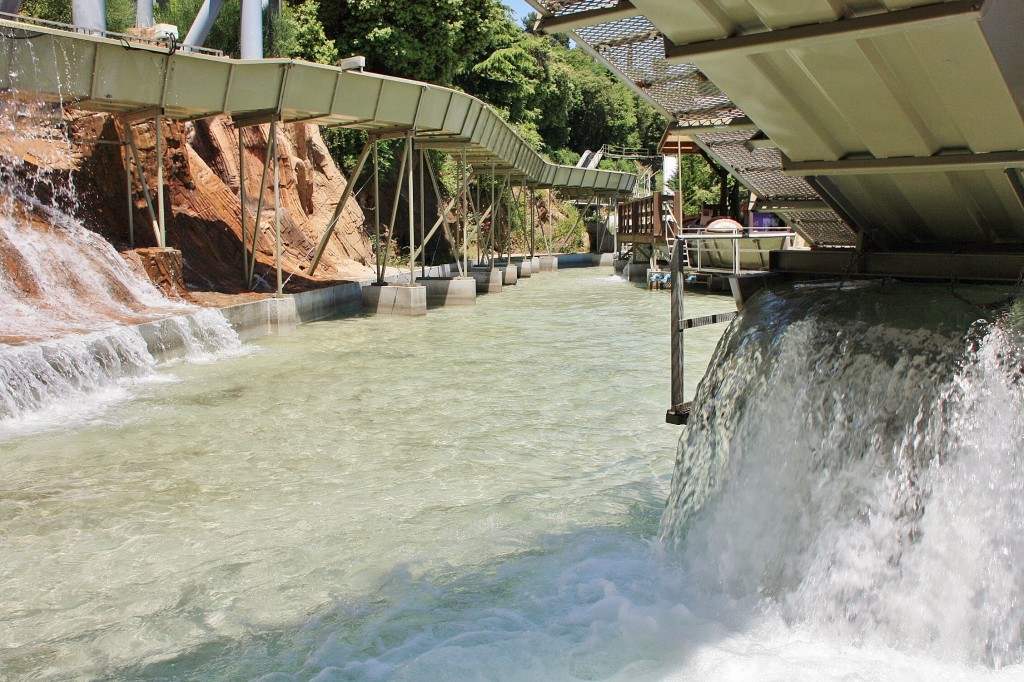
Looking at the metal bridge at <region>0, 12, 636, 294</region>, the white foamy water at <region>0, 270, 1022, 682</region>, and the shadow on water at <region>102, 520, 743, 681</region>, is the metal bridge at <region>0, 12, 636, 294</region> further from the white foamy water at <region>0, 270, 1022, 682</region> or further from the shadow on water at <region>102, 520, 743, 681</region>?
the shadow on water at <region>102, 520, 743, 681</region>

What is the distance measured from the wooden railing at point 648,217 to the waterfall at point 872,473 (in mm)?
16791

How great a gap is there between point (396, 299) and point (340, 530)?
13.6m

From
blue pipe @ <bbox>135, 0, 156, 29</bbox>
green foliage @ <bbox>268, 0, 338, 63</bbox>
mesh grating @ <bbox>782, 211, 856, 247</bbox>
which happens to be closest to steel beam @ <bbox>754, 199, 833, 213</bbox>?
mesh grating @ <bbox>782, 211, 856, 247</bbox>

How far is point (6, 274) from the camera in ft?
40.5

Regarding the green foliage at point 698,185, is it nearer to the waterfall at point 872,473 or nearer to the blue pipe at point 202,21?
the blue pipe at point 202,21

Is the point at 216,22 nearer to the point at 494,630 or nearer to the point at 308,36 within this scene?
the point at 308,36

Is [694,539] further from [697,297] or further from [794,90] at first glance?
[697,297]

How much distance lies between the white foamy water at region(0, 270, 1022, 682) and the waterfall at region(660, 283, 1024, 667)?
0.05 ft

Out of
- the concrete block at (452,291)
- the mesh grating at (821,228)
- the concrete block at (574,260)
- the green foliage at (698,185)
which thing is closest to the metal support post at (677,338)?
the mesh grating at (821,228)

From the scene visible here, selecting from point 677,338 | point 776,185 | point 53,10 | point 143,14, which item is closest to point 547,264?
point 143,14

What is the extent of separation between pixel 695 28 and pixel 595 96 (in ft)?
202

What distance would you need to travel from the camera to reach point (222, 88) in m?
15.0

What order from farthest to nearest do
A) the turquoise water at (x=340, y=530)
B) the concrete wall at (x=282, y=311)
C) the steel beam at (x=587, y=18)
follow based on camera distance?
the concrete wall at (x=282, y=311), the steel beam at (x=587, y=18), the turquoise water at (x=340, y=530)

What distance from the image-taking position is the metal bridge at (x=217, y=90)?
1246 centimetres
